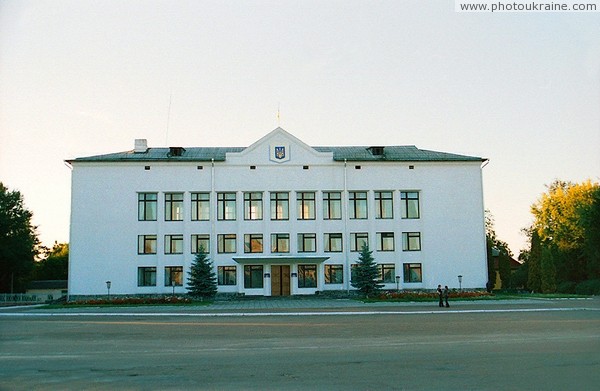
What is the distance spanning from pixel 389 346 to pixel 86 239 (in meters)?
36.9

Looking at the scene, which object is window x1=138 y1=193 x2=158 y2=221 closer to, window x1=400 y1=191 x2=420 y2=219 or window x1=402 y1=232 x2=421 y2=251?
window x1=400 y1=191 x2=420 y2=219

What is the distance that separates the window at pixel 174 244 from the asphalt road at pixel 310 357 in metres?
26.3

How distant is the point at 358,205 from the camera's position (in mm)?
48031

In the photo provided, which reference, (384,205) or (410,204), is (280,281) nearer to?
(384,205)

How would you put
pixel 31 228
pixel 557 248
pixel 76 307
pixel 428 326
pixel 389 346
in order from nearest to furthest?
pixel 389 346, pixel 428 326, pixel 76 307, pixel 557 248, pixel 31 228

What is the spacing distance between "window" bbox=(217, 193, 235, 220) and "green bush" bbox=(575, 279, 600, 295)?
28.8m

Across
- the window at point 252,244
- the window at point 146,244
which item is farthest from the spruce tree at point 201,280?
the window at point 146,244

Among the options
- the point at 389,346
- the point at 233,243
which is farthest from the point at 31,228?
the point at 389,346

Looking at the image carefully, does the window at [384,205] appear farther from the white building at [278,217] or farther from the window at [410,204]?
the window at [410,204]

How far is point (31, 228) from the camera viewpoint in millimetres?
66625

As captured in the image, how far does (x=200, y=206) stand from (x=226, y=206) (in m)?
1.96

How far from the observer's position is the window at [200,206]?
47.4 metres

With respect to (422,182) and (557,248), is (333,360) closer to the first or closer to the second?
(422,182)

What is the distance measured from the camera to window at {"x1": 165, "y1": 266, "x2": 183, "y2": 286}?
4678 centimetres
